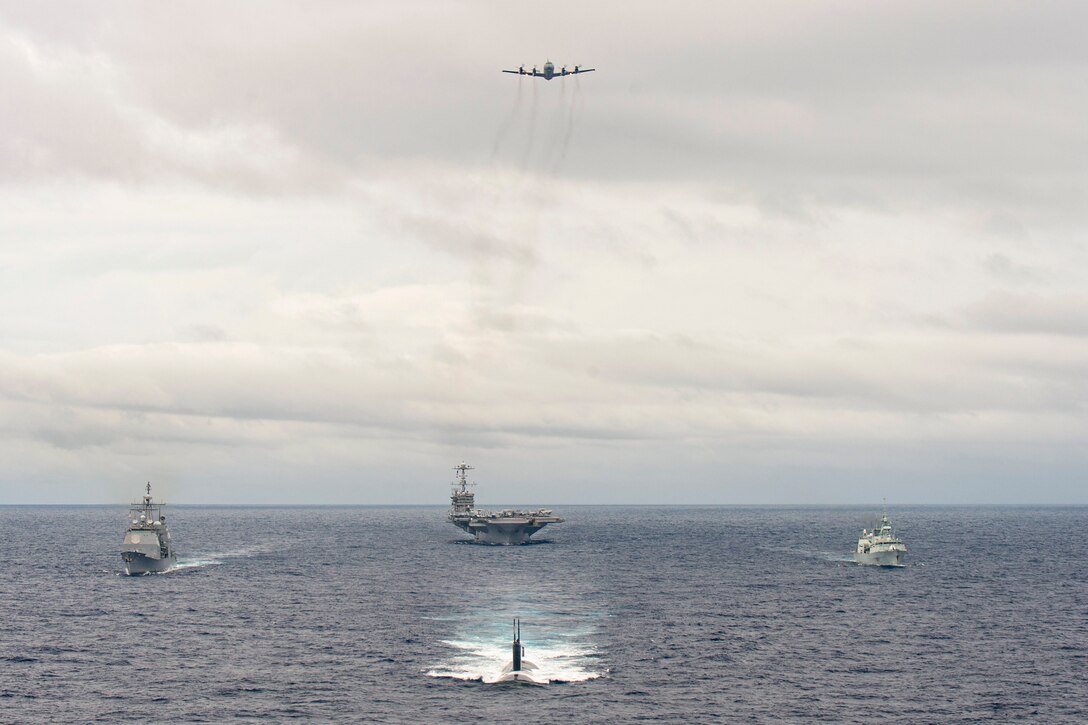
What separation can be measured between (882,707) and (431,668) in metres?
39.8

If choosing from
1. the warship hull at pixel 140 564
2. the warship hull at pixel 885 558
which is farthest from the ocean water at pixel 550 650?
the warship hull at pixel 885 558

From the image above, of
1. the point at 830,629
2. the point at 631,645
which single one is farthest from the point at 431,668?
the point at 830,629

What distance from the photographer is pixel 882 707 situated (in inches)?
3506

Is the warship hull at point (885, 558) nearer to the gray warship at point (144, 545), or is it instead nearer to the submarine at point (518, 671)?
the submarine at point (518, 671)

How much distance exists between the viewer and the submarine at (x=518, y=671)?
311 ft

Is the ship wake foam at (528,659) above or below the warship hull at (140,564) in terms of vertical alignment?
below

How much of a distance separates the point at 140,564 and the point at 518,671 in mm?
106955

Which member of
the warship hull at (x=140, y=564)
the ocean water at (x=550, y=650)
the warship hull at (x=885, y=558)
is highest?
the warship hull at (x=885, y=558)

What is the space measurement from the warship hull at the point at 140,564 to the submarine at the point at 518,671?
102 m

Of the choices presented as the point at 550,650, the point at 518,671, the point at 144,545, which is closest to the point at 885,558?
the point at 550,650

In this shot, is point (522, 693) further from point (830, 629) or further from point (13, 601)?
point (13, 601)

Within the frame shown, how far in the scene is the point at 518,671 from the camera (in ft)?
316

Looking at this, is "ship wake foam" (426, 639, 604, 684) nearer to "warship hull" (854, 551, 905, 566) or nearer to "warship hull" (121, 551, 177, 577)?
"warship hull" (121, 551, 177, 577)

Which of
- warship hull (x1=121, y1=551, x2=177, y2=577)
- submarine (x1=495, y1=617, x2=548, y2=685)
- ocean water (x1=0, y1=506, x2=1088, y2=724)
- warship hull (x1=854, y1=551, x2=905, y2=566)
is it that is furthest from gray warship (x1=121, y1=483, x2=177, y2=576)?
warship hull (x1=854, y1=551, x2=905, y2=566)
